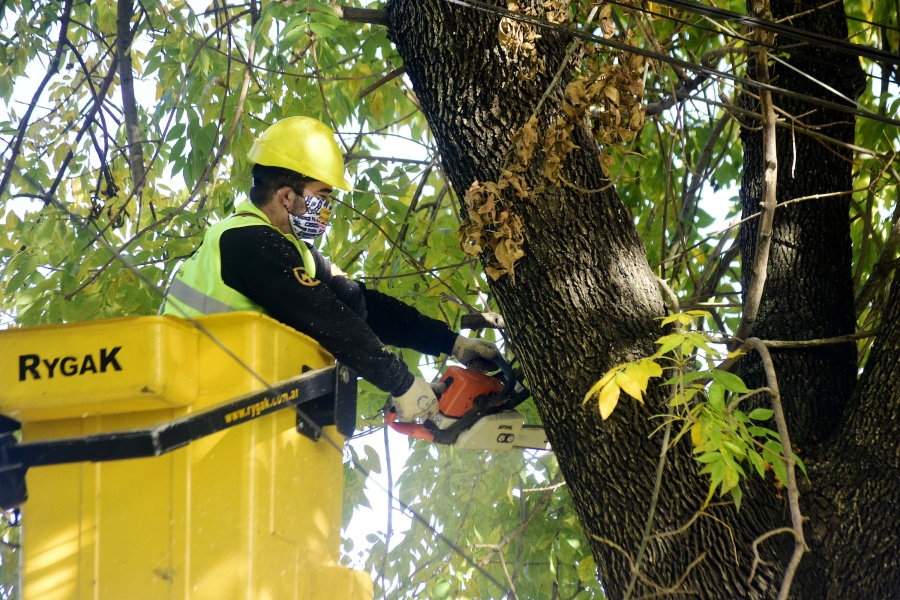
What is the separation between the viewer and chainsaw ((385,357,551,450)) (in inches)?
128

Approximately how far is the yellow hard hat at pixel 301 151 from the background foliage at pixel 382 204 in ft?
0.96

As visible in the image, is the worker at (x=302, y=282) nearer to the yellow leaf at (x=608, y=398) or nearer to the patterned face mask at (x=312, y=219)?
the patterned face mask at (x=312, y=219)

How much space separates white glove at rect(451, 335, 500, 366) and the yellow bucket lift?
1.19 meters

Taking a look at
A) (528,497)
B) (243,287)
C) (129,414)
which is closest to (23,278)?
(243,287)

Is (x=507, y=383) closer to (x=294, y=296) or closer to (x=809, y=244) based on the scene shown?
(x=294, y=296)

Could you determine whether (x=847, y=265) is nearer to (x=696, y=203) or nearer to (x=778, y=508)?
(x=778, y=508)

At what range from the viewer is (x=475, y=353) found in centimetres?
341

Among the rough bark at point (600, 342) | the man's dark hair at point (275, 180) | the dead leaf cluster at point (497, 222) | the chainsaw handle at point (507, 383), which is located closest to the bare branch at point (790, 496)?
the rough bark at point (600, 342)

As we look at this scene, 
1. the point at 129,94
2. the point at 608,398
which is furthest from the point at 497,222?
the point at 129,94

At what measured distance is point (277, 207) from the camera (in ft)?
10.5

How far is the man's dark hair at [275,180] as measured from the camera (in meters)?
3.18

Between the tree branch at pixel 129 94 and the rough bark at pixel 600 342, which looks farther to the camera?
the tree branch at pixel 129 94

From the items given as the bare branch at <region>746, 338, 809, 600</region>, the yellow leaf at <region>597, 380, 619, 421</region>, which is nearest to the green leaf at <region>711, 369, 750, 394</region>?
the bare branch at <region>746, 338, 809, 600</region>

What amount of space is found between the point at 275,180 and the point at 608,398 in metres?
1.55
